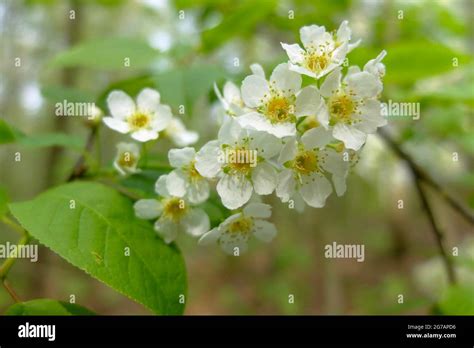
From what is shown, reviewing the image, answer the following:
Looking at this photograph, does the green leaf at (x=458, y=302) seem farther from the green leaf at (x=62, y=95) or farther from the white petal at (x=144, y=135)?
the green leaf at (x=62, y=95)

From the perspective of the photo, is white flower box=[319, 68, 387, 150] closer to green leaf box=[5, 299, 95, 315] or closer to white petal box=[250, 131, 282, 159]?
white petal box=[250, 131, 282, 159]

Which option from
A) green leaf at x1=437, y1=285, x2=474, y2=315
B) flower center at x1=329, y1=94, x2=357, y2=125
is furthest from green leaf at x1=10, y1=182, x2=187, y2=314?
green leaf at x1=437, y1=285, x2=474, y2=315

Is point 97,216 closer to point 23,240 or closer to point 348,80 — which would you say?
point 23,240

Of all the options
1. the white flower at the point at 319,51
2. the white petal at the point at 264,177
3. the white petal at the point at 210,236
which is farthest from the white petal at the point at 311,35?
the white petal at the point at 210,236

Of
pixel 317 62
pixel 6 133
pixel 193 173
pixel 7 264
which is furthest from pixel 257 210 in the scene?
pixel 6 133

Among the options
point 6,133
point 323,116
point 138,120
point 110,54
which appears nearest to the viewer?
point 323,116

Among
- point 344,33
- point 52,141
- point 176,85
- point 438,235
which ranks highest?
point 176,85

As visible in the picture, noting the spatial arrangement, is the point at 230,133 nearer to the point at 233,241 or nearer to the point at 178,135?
the point at 233,241
